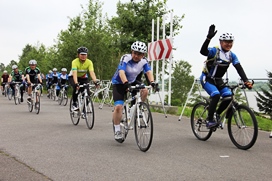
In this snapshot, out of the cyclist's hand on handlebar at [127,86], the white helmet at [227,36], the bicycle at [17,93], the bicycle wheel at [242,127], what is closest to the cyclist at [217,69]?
the white helmet at [227,36]

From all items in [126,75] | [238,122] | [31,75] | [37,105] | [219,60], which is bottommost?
[37,105]

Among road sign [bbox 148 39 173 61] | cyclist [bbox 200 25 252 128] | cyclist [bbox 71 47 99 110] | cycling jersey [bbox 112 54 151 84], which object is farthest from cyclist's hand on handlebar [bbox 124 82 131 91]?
road sign [bbox 148 39 173 61]

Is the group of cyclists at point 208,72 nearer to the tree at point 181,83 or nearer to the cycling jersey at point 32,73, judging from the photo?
the cycling jersey at point 32,73

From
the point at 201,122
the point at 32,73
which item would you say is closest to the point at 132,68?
the point at 201,122

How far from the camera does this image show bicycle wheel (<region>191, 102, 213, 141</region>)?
871 cm

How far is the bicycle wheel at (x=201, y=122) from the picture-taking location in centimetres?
871

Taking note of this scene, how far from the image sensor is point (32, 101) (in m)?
15.7

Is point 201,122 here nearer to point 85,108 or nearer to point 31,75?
point 85,108

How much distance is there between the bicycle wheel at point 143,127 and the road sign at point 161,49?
8170mm

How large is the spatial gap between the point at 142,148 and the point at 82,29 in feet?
127

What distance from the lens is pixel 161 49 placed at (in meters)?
15.9

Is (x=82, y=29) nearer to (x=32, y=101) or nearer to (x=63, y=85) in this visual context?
(x=63, y=85)

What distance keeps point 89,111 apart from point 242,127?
4349mm

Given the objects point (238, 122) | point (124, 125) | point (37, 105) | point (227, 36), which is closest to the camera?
point (238, 122)
